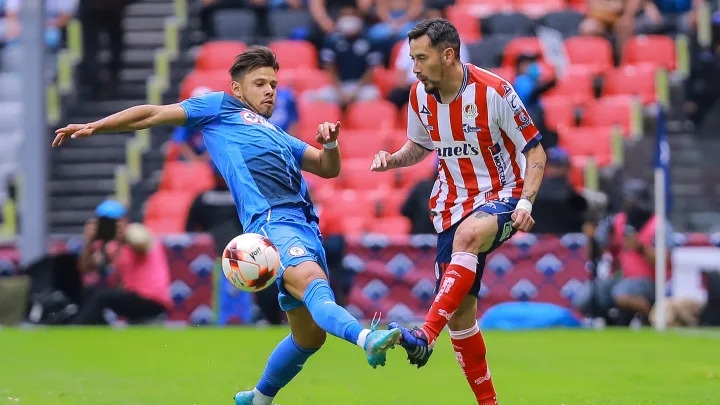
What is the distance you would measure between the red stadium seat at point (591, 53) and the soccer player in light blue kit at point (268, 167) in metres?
13.8

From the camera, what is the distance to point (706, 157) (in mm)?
19531

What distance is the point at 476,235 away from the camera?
293 inches

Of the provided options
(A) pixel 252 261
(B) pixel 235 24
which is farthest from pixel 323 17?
(A) pixel 252 261

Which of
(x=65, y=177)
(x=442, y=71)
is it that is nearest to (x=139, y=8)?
(x=65, y=177)

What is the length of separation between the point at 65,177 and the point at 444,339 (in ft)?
31.8

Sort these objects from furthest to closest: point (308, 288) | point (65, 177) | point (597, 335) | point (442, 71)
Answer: point (65, 177) < point (597, 335) < point (442, 71) < point (308, 288)

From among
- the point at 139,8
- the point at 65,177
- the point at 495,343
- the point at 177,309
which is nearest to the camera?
the point at 495,343

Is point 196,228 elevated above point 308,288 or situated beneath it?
situated beneath

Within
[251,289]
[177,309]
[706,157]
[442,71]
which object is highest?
[442,71]

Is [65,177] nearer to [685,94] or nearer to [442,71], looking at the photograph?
[685,94]

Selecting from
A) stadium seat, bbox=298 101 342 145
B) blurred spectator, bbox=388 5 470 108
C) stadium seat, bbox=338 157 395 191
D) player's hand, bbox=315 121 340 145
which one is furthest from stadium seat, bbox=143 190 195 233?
player's hand, bbox=315 121 340 145

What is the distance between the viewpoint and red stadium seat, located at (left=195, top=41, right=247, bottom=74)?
21562 millimetres

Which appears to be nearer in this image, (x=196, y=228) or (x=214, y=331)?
(x=214, y=331)

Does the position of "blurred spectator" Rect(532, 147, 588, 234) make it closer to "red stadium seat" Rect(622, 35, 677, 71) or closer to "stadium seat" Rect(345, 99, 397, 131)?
"stadium seat" Rect(345, 99, 397, 131)
